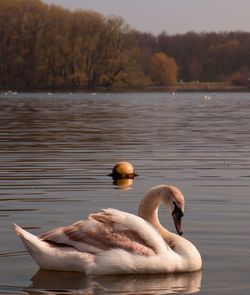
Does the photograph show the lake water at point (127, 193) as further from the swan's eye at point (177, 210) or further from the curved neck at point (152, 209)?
the swan's eye at point (177, 210)

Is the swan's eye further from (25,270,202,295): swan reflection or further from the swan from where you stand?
(25,270,202,295): swan reflection

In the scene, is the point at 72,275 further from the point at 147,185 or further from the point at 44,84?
the point at 44,84

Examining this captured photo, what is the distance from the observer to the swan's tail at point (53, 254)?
10.6 m

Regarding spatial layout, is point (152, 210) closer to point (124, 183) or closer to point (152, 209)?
point (152, 209)

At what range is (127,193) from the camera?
59.3 ft

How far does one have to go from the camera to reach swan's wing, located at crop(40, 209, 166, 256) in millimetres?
10656

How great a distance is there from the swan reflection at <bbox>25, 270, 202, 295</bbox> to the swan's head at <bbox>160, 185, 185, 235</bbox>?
727 millimetres

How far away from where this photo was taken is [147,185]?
19188 mm

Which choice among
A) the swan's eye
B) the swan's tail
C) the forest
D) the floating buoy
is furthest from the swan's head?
the forest

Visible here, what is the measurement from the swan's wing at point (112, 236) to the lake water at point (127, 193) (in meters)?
0.40

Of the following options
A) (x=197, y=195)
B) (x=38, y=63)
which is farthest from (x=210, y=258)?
(x=38, y=63)

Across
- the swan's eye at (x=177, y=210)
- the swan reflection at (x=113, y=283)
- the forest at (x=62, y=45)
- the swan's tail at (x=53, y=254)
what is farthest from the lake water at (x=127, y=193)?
the forest at (x=62, y=45)

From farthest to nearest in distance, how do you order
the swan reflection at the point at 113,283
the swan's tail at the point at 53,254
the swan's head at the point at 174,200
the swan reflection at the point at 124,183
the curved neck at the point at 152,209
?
the swan reflection at the point at 124,183 → the curved neck at the point at 152,209 → the swan's head at the point at 174,200 → the swan's tail at the point at 53,254 → the swan reflection at the point at 113,283

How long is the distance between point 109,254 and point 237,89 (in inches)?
7138
